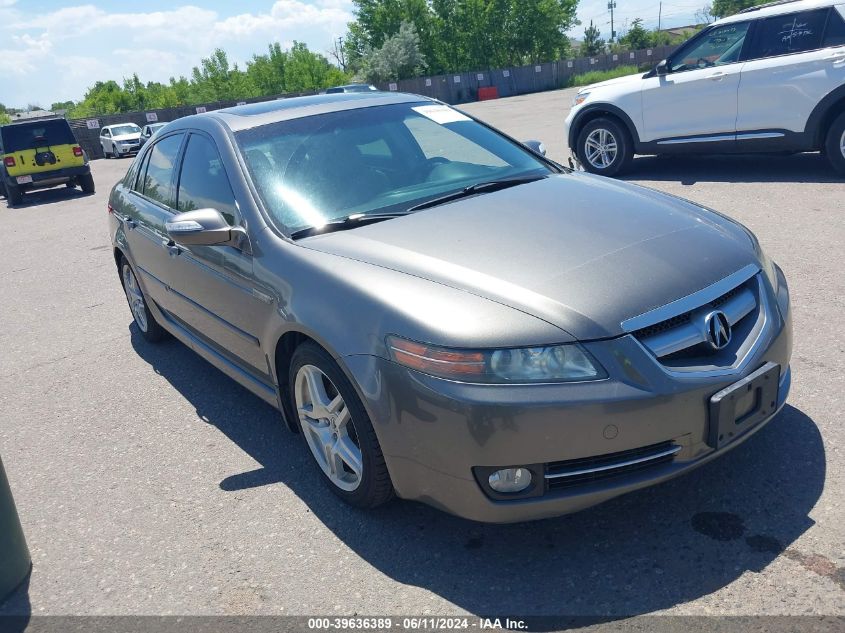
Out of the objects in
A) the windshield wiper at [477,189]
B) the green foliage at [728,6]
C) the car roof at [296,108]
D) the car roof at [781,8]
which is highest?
the green foliage at [728,6]

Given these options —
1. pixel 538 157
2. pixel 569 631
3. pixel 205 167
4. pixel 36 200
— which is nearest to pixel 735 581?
pixel 569 631

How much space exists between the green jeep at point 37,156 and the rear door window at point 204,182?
1540 cm

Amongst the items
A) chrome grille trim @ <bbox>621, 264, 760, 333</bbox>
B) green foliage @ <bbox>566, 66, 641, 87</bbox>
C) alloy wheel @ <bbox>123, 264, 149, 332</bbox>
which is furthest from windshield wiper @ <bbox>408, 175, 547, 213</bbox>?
green foliage @ <bbox>566, 66, 641, 87</bbox>

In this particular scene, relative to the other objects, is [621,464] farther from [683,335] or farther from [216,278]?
[216,278]

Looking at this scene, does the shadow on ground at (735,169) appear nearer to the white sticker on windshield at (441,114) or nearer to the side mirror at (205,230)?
the white sticker on windshield at (441,114)

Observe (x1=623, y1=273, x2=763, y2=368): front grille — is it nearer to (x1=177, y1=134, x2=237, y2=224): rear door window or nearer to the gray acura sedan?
the gray acura sedan

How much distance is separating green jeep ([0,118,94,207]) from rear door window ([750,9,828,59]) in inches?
601

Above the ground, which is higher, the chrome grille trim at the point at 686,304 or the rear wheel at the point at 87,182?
the chrome grille trim at the point at 686,304

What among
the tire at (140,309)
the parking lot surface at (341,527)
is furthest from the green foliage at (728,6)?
the parking lot surface at (341,527)

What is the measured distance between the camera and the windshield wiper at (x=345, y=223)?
343 cm

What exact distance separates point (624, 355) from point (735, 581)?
32.7 inches

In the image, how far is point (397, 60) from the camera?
62.4 meters

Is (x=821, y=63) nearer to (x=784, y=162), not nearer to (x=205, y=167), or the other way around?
(x=784, y=162)

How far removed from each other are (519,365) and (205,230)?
5.60ft
